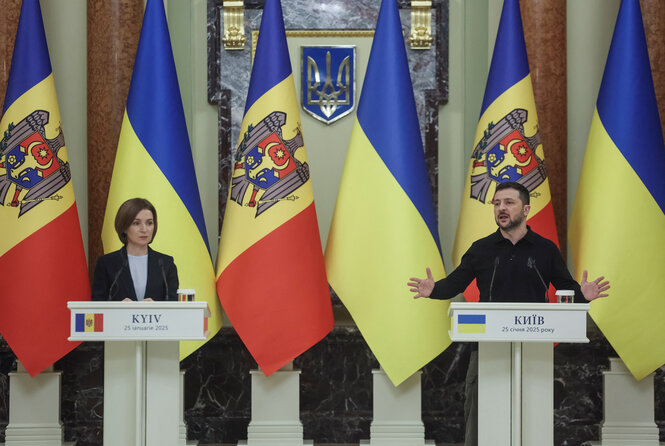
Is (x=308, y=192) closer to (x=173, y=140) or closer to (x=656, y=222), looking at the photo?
(x=173, y=140)

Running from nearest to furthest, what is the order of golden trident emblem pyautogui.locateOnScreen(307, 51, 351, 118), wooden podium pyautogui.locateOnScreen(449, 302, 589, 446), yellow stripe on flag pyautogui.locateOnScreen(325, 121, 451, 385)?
wooden podium pyautogui.locateOnScreen(449, 302, 589, 446), yellow stripe on flag pyautogui.locateOnScreen(325, 121, 451, 385), golden trident emblem pyautogui.locateOnScreen(307, 51, 351, 118)

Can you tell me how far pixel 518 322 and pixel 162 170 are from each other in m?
2.11

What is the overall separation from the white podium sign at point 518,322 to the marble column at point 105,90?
2.65m

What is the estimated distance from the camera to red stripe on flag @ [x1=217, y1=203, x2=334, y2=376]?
4484mm

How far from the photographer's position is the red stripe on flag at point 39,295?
→ 455 centimetres

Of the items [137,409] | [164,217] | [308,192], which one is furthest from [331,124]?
[137,409]

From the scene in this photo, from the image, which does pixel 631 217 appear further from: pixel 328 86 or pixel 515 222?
pixel 328 86

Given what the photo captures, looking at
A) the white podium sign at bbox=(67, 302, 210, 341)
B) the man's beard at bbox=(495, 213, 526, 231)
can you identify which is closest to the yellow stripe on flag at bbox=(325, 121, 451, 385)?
the man's beard at bbox=(495, 213, 526, 231)

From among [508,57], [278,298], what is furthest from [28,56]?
[508,57]

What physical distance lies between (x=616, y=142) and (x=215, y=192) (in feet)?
8.50

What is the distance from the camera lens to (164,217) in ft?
14.9

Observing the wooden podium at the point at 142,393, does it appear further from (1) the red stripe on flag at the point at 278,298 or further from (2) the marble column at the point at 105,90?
(2) the marble column at the point at 105,90

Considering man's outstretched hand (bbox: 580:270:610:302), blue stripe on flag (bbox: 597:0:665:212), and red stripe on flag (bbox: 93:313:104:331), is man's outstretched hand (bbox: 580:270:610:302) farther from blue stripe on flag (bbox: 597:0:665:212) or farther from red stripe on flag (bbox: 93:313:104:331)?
red stripe on flag (bbox: 93:313:104:331)

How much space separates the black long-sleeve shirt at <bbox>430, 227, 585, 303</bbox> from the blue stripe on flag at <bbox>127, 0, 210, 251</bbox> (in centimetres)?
154
